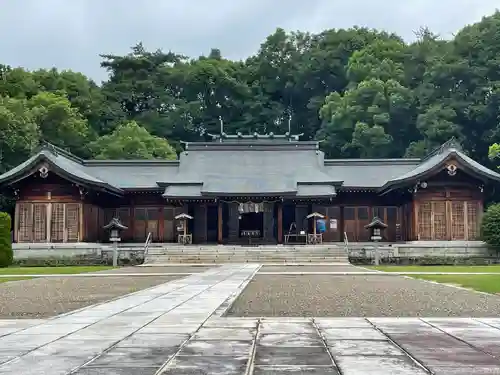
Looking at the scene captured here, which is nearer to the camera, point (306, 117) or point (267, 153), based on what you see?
point (267, 153)

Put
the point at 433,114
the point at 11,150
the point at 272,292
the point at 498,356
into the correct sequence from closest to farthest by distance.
Answer: the point at 498,356, the point at 272,292, the point at 11,150, the point at 433,114

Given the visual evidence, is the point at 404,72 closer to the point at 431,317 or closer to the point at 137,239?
the point at 137,239

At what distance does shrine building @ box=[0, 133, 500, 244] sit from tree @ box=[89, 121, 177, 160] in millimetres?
9482

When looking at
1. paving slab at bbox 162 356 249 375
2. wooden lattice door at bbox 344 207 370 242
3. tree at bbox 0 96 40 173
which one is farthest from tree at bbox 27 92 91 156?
paving slab at bbox 162 356 249 375

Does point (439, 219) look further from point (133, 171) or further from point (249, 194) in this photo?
point (133, 171)

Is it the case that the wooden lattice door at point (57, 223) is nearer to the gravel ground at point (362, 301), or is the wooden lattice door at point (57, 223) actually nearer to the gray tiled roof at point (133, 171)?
the gray tiled roof at point (133, 171)

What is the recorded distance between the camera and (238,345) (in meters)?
6.80

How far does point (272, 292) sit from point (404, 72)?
159 feet

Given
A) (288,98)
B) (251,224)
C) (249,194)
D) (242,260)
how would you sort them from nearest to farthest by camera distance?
(242,260)
(249,194)
(251,224)
(288,98)

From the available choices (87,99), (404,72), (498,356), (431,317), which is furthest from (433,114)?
(498,356)

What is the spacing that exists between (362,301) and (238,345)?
18.8 feet

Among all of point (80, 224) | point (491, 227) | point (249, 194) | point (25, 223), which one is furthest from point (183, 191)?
point (491, 227)

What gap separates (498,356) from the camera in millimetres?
6145

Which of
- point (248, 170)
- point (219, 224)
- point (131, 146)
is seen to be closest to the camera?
point (219, 224)
